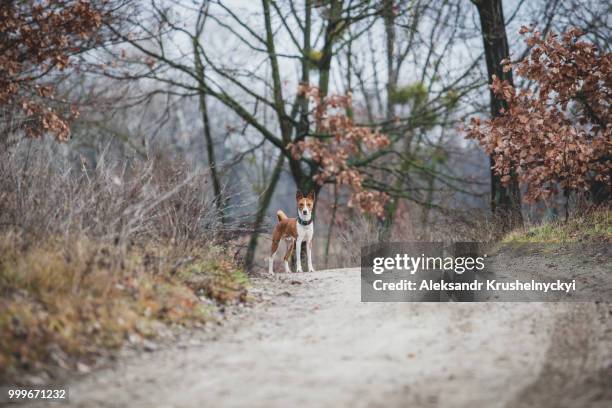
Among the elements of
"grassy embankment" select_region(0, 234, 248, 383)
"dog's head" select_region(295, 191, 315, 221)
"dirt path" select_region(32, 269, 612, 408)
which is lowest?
"dirt path" select_region(32, 269, 612, 408)

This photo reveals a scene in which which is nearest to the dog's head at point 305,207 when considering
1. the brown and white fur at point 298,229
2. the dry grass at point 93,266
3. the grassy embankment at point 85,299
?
the brown and white fur at point 298,229

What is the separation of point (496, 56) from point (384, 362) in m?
10.2

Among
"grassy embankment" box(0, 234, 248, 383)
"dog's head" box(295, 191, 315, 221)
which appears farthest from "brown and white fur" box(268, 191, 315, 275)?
"grassy embankment" box(0, 234, 248, 383)

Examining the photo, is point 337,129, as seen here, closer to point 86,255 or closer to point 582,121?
point 582,121

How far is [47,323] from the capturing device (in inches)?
198

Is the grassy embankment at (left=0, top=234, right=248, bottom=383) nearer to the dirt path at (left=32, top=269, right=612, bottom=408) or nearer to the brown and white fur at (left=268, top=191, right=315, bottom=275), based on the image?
the dirt path at (left=32, top=269, right=612, bottom=408)

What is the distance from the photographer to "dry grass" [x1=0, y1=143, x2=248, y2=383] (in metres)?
4.93

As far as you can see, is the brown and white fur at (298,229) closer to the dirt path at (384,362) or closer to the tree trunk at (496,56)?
the dirt path at (384,362)

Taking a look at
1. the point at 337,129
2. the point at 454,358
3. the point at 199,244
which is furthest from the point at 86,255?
the point at 337,129

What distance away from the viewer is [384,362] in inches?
193

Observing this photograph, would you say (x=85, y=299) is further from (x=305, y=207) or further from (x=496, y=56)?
(x=496, y=56)

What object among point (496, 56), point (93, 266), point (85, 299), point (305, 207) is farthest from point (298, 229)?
point (496, 56)

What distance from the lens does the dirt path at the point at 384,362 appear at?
4.19 metres

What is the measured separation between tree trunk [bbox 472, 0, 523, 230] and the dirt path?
6685 millimetres
